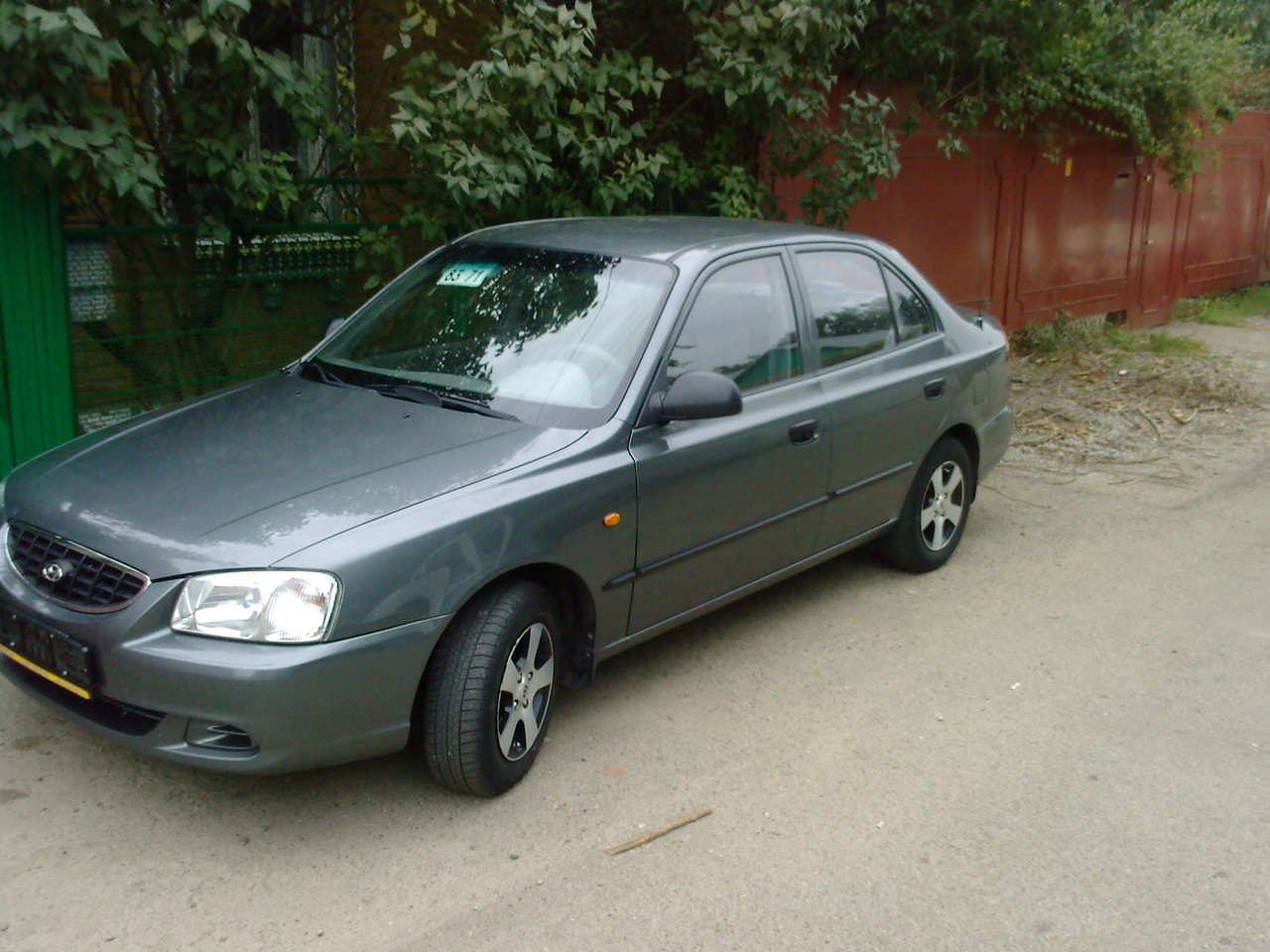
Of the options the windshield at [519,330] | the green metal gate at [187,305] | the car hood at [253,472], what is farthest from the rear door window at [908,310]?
the green metal gate at [187,305]

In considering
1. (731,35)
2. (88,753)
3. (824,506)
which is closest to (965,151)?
(731,35)

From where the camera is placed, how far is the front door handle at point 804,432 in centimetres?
494

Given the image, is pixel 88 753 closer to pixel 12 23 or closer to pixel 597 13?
pixel 12 23

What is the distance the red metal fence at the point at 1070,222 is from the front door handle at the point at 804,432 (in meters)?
4.83

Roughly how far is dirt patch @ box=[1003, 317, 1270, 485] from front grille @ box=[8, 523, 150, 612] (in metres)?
6.14

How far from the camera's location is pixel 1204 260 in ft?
53.0

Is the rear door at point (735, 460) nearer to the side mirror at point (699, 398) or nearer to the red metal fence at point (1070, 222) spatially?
the side mirror at point (699, 398)

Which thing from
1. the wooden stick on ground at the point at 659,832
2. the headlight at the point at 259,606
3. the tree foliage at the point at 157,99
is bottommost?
the wooden stick on ground at the point at 659,832

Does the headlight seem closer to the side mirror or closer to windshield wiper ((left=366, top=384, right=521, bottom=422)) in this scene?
windshield wiper ((left=366, top=384, right=521, bottom=422))

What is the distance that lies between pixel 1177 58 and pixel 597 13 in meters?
6.82

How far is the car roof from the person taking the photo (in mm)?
4902

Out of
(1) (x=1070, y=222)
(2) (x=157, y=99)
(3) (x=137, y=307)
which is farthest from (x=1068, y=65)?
(3) (x=137, y=307)

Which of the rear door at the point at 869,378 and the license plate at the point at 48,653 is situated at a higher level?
the rear door at the point at 869,378

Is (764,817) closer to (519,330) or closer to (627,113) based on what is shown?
(519,330)
